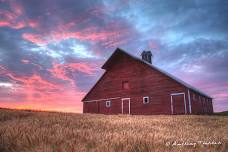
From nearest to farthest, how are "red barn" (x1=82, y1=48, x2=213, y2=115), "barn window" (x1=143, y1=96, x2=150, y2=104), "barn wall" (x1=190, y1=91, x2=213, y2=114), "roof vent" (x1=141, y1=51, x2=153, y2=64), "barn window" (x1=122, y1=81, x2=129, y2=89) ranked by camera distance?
1. "red barn" (x1=82, y1=48, x2=213, y2=115)
2. "barn wall" (x1=190, y1=91, x2=213, y2=114)
3. "barn window" (x1=143, y1=96, x2=150, y2=104)
4. "barn window" (x1=122, y1=81, x2=129, y2=89)
5. "roof vent" (x1=141, y1=51, x2=153, y2=64)

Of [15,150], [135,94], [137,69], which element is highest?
[137,69]

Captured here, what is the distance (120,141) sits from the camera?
160 inches

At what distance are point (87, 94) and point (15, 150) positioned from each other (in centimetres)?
3362

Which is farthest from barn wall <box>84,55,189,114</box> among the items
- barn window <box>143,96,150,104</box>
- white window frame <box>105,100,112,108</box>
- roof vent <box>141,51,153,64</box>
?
roof vent <box>141,51,153,64</box>

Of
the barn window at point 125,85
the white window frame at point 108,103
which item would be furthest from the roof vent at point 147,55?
the white window frame at point 108,103

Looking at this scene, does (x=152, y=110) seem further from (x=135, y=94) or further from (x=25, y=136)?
(x=25, y=136)

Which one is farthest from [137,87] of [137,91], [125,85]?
[125,85]

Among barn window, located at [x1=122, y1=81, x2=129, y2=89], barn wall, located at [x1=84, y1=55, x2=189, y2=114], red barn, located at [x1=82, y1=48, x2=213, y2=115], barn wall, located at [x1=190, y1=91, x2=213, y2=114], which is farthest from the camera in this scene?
barn window, located at [x1=122, y1=81, x2=129, y2=89]

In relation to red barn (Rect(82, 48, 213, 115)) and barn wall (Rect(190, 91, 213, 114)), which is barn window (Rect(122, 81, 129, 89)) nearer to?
red barn (Rect(82, 48, 213, 115))

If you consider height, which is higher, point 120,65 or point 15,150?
point 120,65

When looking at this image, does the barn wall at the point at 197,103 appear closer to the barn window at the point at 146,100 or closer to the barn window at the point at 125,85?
the barn window at the point at 146,100

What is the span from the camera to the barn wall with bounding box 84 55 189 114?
94.7 feet

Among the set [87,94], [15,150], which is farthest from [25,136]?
[87,94]

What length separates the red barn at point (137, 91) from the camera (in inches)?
1104
